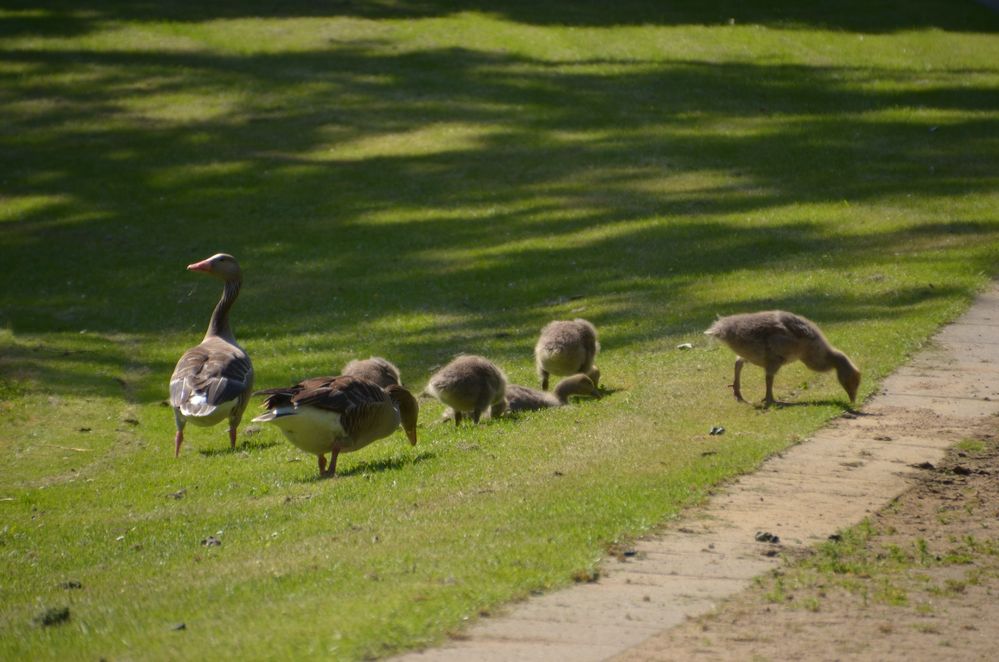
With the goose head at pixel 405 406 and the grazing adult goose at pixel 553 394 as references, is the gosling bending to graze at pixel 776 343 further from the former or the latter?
the goose head at pixel 405 406

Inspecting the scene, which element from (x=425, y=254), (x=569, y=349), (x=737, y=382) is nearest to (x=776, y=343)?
(x=737, y=382)

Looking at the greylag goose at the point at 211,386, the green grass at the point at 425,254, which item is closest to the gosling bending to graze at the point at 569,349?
the green grass at the point at 425,254

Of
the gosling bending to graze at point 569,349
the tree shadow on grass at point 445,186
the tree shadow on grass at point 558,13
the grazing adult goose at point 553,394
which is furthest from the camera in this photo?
the tree shadow on grass at point 558,13

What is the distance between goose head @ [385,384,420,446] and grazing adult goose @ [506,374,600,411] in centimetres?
197

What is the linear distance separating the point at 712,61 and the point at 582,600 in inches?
1214

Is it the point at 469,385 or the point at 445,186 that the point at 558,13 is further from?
the point at 469,385

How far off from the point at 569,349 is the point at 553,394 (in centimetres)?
56

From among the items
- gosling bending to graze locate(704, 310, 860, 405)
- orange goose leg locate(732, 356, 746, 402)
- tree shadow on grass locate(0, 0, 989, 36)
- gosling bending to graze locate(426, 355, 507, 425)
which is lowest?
gosling bending to graze locate(426, 355, 507, 425)

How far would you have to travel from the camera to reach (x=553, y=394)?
15.0 meters

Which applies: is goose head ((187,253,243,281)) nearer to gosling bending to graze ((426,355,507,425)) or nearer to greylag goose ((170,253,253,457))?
greylag goose ((170,253,253,457))

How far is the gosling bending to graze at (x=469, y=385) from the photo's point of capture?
1377 centimetres

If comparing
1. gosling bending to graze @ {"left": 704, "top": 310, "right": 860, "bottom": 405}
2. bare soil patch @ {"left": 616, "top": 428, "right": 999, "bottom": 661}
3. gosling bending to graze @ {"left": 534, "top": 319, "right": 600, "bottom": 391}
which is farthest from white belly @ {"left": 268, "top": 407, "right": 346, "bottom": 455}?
bare soil patch @ {"left": 616, "top": 428, "right": 999, "bottom": 661}

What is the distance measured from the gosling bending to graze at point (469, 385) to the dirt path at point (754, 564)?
3.87 meters

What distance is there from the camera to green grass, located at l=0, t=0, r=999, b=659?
8898mm
